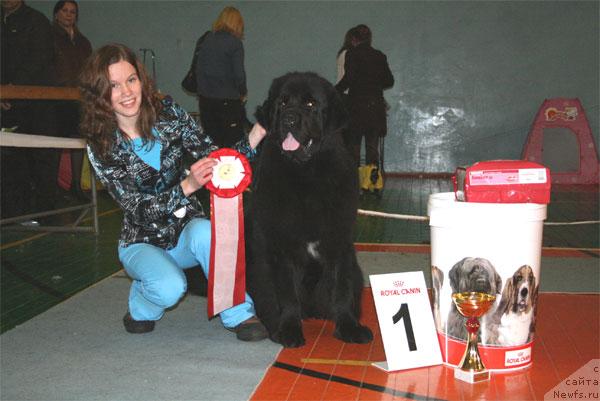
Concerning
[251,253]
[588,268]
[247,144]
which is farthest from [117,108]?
[588,268]

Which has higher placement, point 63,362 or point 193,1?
point 193,1

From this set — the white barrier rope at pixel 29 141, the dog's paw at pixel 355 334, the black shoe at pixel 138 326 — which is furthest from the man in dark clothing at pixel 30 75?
the dog's paw at pixel 355 334

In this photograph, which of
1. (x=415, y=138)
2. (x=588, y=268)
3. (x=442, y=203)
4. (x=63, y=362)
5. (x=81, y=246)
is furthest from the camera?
(x=415, y=138)

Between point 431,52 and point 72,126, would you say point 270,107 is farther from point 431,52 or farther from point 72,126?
point 431,52

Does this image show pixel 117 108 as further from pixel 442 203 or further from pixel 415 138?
pixel 415 138

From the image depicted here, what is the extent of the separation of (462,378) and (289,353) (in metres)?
0.66

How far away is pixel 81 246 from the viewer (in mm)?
4609

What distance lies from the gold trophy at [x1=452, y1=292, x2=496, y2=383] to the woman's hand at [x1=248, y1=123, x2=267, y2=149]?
1032mm

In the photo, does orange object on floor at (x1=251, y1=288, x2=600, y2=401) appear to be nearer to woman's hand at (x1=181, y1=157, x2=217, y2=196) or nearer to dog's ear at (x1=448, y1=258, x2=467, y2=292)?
dog's ear at (x1=448, y1=258, x2=467, y2=292)

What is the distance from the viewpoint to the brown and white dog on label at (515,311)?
2092 millimetres

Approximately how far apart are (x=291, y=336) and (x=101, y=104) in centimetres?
118

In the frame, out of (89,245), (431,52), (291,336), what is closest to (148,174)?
(291,336)

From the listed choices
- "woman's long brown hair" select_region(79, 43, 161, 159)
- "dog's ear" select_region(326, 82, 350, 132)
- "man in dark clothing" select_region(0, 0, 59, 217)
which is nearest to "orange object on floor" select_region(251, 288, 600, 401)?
"dog's ear" select_region(326, 82, 350, 132)

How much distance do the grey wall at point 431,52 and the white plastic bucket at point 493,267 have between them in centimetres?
732
